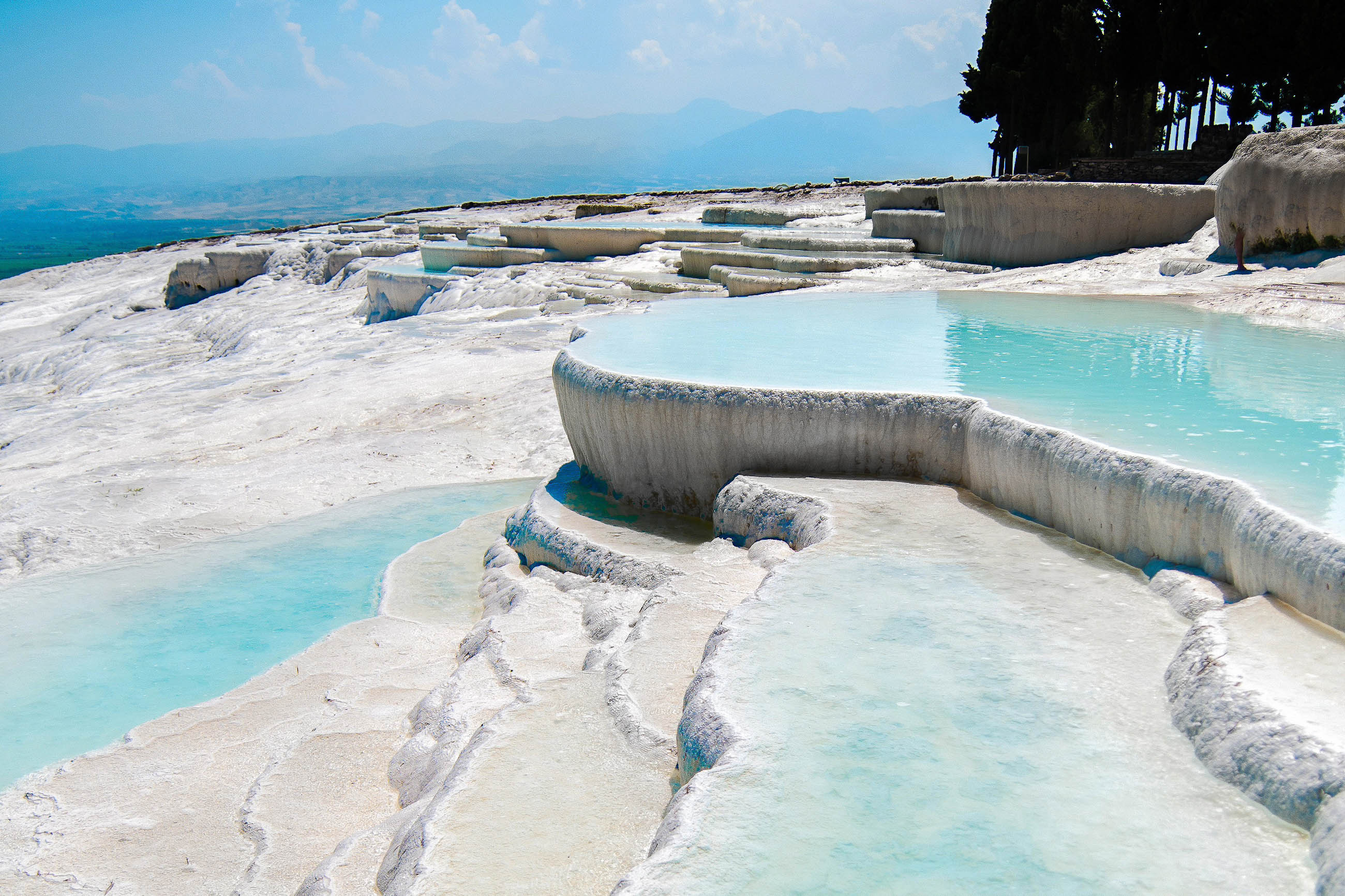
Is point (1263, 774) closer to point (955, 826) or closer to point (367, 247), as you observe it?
point (955, 826)

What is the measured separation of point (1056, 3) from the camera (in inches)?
813

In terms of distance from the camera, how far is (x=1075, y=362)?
435cm

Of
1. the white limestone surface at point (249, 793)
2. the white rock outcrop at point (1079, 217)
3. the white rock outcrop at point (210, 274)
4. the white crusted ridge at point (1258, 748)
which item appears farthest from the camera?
the white rock outcrop at point (210, 274)

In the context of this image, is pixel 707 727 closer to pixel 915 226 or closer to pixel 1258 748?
pixel 1258 748

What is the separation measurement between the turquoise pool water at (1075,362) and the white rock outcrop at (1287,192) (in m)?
1.34

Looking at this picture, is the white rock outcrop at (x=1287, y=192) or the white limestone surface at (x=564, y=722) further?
the white rock outcrop at (x=1287, y=192)

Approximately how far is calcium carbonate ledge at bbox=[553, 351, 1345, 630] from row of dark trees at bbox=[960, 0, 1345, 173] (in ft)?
48.3

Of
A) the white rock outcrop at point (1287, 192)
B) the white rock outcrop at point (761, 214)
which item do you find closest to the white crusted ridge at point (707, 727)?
the white rock outcrop at point (1287, 192)

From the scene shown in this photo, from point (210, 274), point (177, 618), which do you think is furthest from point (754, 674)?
point (210, 274)

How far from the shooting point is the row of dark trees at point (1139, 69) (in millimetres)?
15992

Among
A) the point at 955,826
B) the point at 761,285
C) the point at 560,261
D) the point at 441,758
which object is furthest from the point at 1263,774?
the point at 560,261

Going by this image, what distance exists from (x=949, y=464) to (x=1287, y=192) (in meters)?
4.22

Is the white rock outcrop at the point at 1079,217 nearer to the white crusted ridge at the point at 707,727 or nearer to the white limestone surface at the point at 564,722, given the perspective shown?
the white limestone surface at the point at 564,722

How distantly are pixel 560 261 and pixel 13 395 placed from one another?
6761 millimetres
